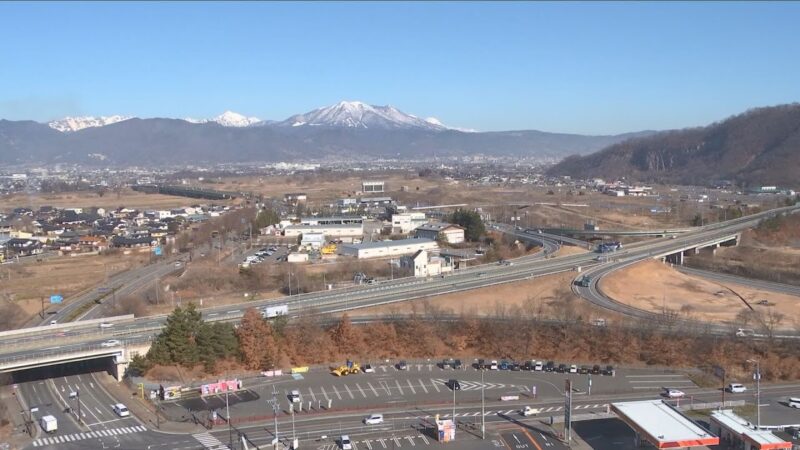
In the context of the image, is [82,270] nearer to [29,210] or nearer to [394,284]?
[394,284]

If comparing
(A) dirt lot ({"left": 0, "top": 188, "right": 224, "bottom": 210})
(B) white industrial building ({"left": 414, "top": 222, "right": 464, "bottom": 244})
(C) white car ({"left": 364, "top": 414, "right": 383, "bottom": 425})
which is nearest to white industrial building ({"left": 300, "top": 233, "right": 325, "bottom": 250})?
(B) white industrial building ({"left": 414, "top": 222, "right": 464, "bottom": 244})

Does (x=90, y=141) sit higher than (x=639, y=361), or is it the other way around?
(x=90, y=141)

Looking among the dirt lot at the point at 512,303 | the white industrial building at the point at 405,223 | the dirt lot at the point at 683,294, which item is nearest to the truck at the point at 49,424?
the dirt lot at the point at 512,303

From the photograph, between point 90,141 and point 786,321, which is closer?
point 786,321

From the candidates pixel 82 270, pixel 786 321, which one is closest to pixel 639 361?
pixel 786 321

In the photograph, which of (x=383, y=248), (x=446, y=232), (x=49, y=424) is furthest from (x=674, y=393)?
(x=446, y=232)

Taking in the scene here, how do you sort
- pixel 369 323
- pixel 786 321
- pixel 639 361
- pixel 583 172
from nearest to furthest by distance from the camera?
pixel 639 361 → pixel 369 323 → pixel 786 321 → pixel 583 172

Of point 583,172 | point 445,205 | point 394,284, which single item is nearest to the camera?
point 394,284
